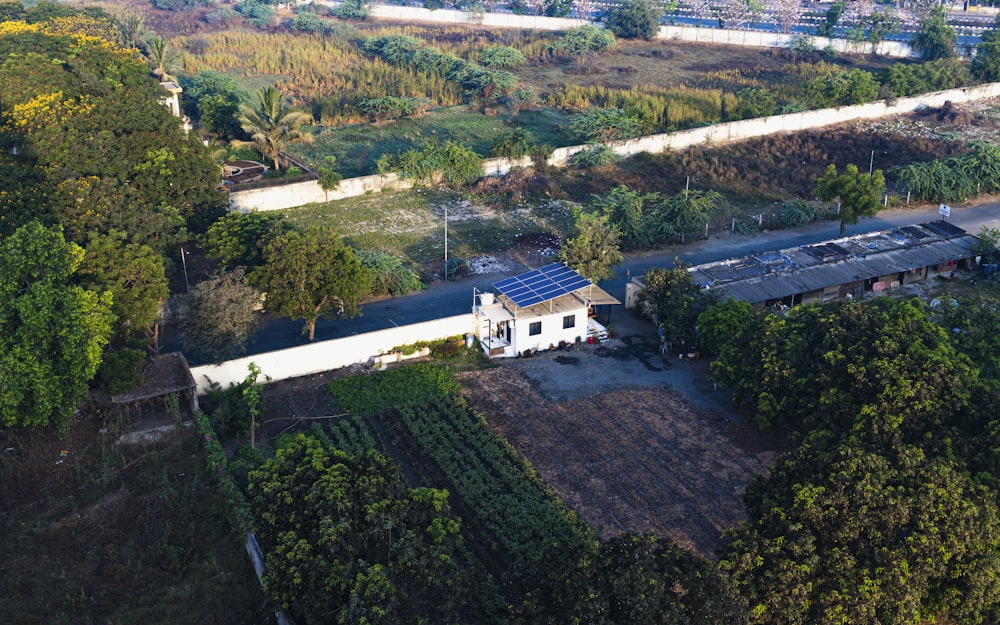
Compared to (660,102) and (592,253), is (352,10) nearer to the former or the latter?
(660,102)

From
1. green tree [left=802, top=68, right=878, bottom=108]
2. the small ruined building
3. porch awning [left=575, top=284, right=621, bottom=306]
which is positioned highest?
green tree [left=802, top=68, right=878, bottom=108]

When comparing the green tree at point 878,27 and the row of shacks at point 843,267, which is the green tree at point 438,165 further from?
the green tree at point 878,27

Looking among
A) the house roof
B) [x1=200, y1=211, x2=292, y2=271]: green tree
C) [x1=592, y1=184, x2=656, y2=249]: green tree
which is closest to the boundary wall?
[x1=592, y1=184, x2=656, y2=249]: green tree

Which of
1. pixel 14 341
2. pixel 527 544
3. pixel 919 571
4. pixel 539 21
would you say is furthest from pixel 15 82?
pixel 539 21

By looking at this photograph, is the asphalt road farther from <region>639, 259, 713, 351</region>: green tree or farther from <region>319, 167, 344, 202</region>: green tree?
<region>319, 167, 344, 202</region>: green tree

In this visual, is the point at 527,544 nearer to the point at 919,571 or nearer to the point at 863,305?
the point at 919,571
